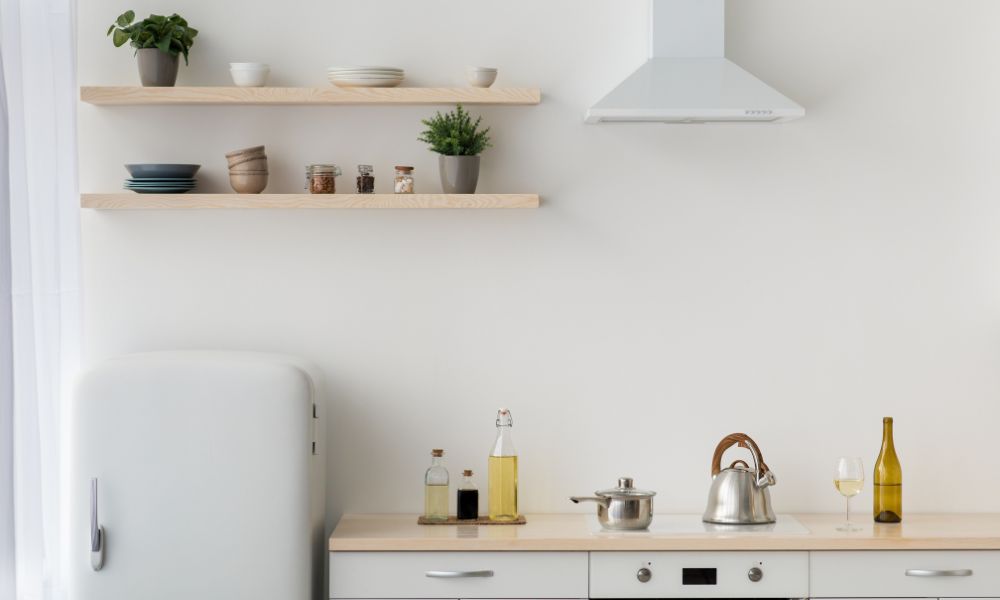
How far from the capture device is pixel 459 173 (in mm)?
3355

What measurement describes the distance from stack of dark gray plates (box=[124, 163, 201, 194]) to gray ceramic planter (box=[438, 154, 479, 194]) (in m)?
0.75

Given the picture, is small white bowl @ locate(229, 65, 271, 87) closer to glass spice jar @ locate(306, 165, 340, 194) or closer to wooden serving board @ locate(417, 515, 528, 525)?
glass spice jar @ locate(306, 165, 340, 194)

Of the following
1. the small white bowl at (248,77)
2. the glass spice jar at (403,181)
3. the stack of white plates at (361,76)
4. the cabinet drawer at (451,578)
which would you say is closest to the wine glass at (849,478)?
the cabinet drawer at (451,578)

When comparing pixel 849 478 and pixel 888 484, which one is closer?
pixel 849 478

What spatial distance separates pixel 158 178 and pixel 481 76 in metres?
1.00

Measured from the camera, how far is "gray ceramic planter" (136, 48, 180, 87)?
11.0 ft

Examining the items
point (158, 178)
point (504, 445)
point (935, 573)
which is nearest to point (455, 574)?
point (504, 445)

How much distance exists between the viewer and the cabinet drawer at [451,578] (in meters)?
3.12

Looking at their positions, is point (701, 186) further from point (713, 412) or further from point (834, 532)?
point (834, 532)

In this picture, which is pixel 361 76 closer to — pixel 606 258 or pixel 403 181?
pixel 403 181

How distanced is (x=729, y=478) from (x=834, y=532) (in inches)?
12.9

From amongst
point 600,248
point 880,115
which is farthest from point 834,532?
point 880,115

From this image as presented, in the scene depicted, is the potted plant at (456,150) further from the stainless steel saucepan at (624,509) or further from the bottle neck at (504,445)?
the stainless steel saucepan at (624,509)

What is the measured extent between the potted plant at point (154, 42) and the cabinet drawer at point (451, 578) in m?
1.50
